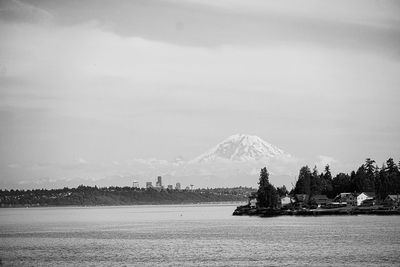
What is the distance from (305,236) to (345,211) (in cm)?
8323

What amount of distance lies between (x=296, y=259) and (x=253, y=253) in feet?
32.0

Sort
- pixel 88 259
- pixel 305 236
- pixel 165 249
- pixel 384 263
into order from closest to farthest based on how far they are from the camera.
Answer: pixel 384 263 → pixel 88 259 → pixel 165 249 → pixel 305 236

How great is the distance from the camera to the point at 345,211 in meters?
199

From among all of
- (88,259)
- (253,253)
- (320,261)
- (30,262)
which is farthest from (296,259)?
(30,262)

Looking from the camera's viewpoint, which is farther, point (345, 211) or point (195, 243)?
point (345, 211)

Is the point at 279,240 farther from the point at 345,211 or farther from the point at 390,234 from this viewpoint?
the point at 345,211

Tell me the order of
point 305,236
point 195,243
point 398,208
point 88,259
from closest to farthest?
point 88,259, point 195,243, point 305,236, point 398,208

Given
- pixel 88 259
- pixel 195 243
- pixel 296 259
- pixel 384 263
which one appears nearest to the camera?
pixel 384 263

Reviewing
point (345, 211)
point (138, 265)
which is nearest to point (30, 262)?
point (138, 265)

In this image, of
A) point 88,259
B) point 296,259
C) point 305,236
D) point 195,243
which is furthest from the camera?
point 305,236

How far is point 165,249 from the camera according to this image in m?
103

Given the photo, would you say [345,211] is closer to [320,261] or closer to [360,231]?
[360,231]

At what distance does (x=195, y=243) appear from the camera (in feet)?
367

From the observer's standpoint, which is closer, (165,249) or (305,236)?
(165,249)
